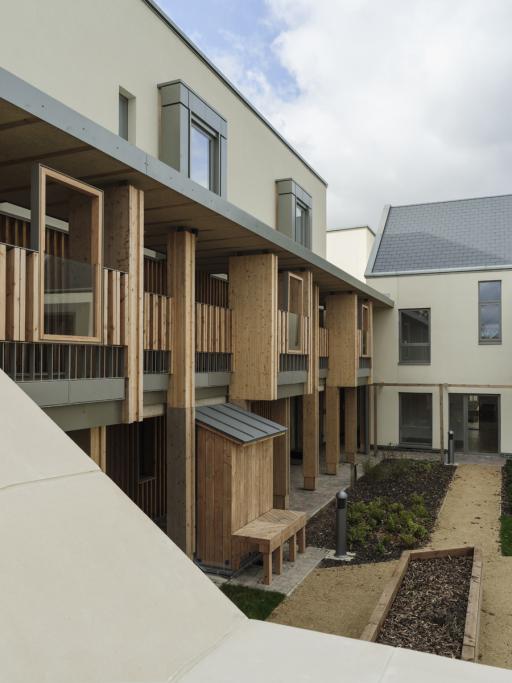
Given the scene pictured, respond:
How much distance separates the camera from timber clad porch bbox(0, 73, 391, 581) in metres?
6.09

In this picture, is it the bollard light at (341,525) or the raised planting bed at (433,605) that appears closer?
the raised planting bed at (433,605)

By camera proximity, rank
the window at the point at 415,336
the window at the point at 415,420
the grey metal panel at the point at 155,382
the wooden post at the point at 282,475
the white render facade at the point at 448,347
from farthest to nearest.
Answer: the window at the point at 415,336 < the window at the point at 415,420 < the white render facade at the point at 448,347 < the wooden post at the point at 282,475 < the grey metal panel at the point at 155,382

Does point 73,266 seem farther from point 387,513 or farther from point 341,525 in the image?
point 387,513

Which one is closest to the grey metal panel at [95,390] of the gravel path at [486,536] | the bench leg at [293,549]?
the bench leg at [293,549]

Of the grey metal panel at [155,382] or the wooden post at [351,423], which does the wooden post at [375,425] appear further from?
the grey metal panel at [155,382]

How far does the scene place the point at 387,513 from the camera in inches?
481

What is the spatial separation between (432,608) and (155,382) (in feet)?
15.3

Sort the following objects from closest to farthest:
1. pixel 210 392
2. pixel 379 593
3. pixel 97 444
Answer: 1. pixel 97 444
2. pixel 379 593
3. pixel 210 392

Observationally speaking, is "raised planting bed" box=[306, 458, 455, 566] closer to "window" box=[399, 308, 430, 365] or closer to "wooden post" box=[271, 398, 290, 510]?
"wooden post" box=[271, 398, 290, 510]

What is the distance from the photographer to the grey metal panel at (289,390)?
40.0ft

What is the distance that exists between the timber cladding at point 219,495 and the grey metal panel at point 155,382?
0.93 meters

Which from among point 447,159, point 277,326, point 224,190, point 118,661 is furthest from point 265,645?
point 447,159

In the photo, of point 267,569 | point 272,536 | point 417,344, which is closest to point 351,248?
point 417,344

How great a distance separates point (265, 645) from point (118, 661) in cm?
58
